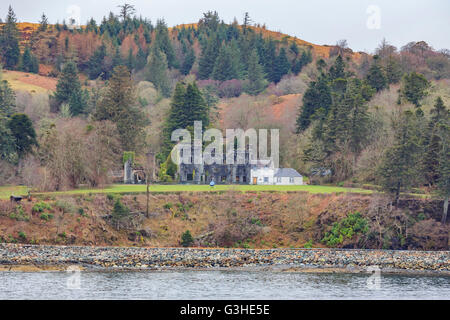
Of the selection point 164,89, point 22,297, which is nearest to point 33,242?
point 22,297

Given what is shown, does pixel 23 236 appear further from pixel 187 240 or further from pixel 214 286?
pixel 214 286

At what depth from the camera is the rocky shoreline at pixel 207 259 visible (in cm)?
5122

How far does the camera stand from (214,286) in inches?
1758

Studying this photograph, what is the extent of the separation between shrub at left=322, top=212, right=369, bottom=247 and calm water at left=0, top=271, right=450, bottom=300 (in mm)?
9197

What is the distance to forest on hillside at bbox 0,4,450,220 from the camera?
67.9m

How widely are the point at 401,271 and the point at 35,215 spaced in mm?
27719

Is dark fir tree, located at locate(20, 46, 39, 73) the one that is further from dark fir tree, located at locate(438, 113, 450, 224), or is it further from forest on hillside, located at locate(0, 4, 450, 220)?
dark fir tree, located at locate(438, 113, 450, 224)

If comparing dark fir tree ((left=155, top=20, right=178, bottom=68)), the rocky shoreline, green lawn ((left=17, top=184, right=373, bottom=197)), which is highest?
dark fir tree ((left=155, top=20, right=178, bottom=68))

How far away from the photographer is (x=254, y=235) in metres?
60.9

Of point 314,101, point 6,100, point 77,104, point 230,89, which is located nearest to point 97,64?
point 230,89

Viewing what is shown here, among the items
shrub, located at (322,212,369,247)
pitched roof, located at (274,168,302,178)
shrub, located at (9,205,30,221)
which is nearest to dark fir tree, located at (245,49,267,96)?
pitched roof, located at (274,168,302,178)

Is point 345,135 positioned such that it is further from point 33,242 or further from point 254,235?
point 33,242
